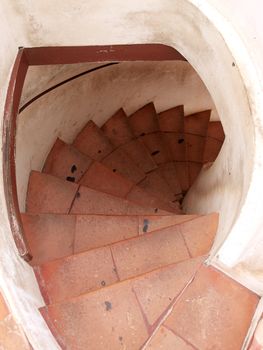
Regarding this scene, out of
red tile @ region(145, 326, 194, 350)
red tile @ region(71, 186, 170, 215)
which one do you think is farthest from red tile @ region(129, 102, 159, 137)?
red tile @ region(145, 326, 194, 350)

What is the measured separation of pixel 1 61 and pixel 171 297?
1.55 meters

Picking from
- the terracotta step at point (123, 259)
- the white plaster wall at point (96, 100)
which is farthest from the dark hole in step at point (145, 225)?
the white plaster wall at point (96, 100)

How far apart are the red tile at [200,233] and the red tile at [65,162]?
1306 mm

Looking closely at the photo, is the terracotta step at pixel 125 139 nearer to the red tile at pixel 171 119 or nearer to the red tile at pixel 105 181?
the red tile at pixel 171 119

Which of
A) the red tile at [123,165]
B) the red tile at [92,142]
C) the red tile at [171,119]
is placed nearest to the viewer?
the red tile at [92,142]

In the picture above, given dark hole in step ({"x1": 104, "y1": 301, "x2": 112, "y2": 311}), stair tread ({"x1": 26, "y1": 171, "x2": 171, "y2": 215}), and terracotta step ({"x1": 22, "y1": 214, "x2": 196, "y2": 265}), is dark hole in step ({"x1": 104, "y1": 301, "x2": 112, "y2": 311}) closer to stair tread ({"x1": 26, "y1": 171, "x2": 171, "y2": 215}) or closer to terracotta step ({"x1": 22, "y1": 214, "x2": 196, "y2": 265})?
terracotta step ({"x1": 22, "y1": 214, "x2": 196, "y2": 265})

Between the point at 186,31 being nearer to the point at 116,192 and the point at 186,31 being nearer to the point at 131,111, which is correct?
the point at 116,192

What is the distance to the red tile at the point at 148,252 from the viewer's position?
103 inches

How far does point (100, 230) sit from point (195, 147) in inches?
89.7

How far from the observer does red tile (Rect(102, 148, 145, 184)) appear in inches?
164

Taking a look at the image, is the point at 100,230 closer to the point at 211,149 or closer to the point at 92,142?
A: the point at 92,142

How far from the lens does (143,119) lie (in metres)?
4.50

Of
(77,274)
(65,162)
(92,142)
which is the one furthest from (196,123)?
(77,274)

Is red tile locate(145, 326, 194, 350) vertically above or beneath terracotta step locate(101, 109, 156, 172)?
beneath
